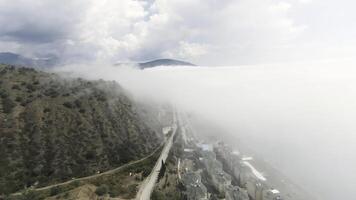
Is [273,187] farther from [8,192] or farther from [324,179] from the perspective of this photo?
[8,192]

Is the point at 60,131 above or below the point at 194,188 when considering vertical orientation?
above

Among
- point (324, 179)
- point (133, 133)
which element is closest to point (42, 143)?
point (133, 133)

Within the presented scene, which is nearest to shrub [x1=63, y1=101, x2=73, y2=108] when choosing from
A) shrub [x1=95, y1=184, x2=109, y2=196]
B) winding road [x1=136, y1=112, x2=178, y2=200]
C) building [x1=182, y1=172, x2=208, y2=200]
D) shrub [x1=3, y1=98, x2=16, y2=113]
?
shrub [x1=3, y1=98, x2=16, y2=113]

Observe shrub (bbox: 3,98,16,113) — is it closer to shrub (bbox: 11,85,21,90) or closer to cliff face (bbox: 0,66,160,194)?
cliff face (bbox: 0,66,160,194)

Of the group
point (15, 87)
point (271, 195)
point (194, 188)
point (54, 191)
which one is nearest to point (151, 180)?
point (194, 188)

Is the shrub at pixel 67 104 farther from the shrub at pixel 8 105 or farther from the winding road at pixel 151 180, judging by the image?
the winding road at pixel 151 180

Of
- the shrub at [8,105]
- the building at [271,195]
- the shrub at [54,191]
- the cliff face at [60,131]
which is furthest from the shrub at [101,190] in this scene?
the shrub at [8,105]

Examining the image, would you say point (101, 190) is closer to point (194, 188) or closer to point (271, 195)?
point (194, 188)

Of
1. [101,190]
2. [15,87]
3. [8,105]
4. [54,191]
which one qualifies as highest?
[15,87]
